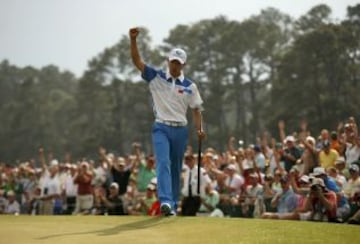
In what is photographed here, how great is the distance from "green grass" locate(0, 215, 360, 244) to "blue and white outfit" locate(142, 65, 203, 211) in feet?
3.22

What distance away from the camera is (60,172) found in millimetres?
21844

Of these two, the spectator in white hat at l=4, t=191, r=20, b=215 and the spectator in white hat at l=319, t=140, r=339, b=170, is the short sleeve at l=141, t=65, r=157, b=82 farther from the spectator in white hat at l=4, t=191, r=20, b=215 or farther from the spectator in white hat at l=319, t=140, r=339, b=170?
the spectator in white hat at l=4, t=191, r=20, b=215

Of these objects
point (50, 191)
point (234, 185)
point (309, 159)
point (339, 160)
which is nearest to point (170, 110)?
point (339, 160)

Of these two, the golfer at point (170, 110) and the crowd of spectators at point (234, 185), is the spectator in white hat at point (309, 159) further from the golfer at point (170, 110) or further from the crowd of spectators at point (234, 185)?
the golfer at point (170, 110)

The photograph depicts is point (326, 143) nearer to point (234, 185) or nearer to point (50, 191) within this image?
point (234, 185)

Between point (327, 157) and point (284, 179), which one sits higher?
point (327, 157)

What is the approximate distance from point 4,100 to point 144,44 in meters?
41.3

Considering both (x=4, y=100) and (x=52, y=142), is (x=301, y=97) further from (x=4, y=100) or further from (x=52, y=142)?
(x=4, y=100)

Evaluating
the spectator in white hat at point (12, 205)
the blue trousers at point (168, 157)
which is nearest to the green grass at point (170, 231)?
the blue trousers at point (168, 157)

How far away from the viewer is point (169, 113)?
32.6 ft

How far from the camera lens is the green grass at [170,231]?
7.05 meters

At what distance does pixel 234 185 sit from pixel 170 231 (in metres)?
9.47

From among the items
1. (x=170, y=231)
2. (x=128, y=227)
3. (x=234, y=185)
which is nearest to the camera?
(x=170, y=231)

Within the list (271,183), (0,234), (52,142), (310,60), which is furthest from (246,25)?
(0,234)
